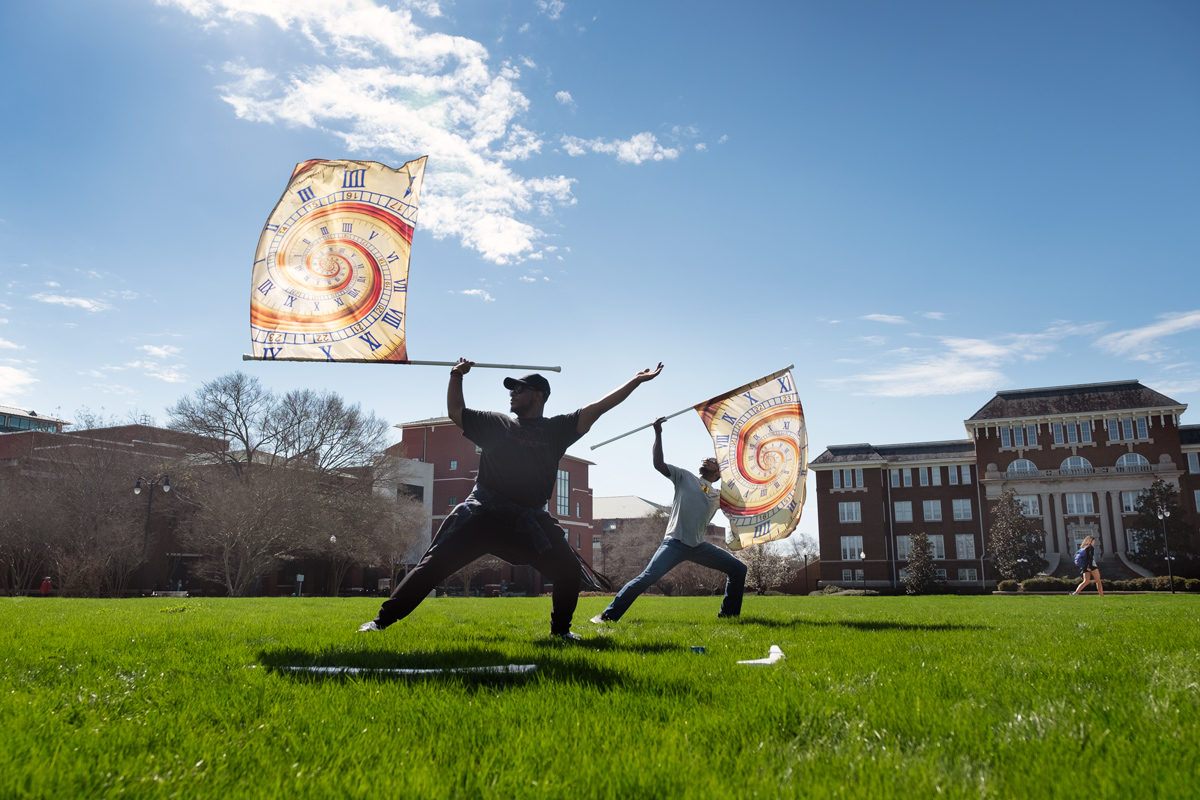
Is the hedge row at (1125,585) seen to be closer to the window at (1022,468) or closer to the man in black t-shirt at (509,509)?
the window at (1022,468)

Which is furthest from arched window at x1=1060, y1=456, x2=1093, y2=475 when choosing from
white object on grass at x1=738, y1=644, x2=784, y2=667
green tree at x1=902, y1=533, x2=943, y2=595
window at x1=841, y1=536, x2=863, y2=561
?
white object on grass at x1=738, y1=644, x2=784, y2=667

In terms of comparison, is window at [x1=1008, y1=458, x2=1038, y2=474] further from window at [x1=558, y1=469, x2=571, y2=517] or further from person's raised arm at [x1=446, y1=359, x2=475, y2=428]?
person's raised arm at [x1=446, y1=359, x2=475, y2=428]

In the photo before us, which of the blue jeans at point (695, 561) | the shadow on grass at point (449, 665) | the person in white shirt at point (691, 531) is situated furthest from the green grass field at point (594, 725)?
the person in white shirt at point (691, 531)

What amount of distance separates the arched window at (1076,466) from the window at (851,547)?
61.0 ft

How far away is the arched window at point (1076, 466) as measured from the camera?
216 ft

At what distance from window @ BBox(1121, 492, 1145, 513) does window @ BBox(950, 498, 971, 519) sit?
38.9 ft

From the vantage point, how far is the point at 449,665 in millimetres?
4371

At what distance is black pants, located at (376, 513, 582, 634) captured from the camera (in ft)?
19.3

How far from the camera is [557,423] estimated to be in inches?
250

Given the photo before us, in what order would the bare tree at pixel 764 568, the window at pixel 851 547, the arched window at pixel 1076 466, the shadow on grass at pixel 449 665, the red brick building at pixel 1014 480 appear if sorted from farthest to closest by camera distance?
the window at pixel 851 547 → the arched window at pixel 1076 466 → the red brick building at pixel 1014 480 → the bare tree at pixel 764 568 → the shadow on grass at pixel 449 665

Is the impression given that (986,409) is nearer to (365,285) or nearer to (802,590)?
(802,590)

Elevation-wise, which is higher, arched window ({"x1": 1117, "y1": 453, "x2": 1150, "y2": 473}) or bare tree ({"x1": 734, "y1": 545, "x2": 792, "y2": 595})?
arched window ({"x1": 1117, "y1": 453, "x2": 1150, "y2": 473})

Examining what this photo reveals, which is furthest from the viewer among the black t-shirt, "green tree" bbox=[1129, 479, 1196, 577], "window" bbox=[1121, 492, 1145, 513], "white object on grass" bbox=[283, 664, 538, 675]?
"window" bbox=[1121, 492, 1145, 513]

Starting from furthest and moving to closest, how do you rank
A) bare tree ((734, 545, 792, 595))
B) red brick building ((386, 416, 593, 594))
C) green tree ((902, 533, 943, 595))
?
red brick building ((386, 416, 593, 594)) < green tree ((902, 533, 943, 595)) < bare tree ((734, 545, 792, 595))
